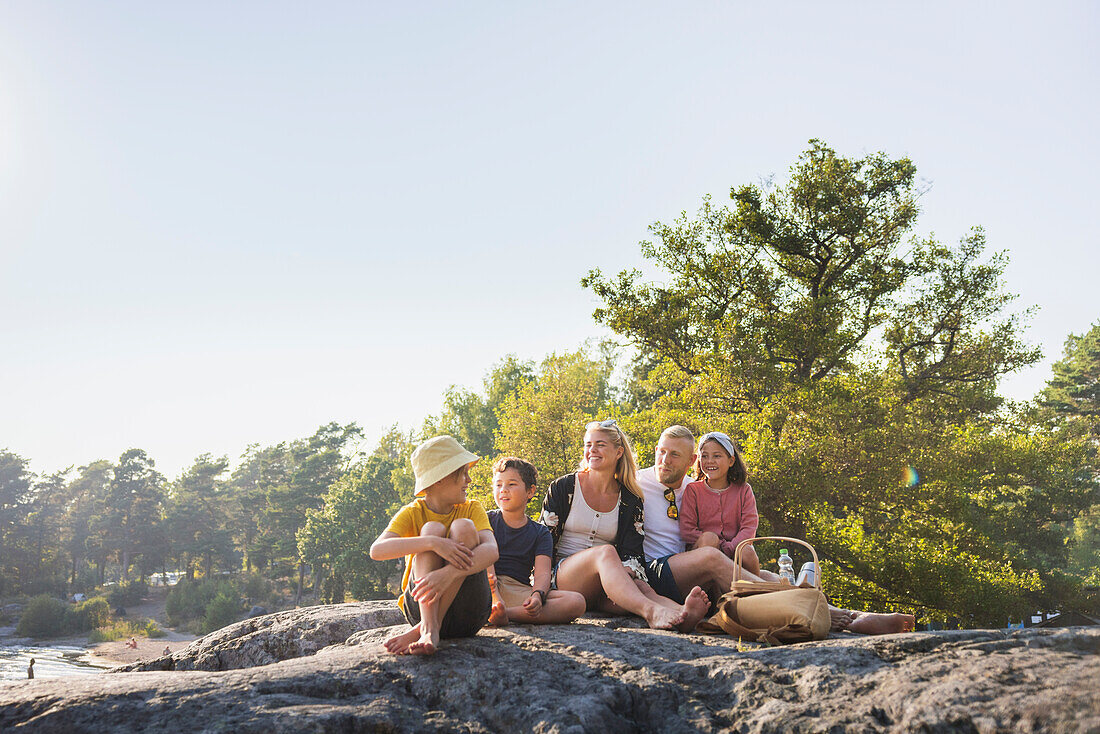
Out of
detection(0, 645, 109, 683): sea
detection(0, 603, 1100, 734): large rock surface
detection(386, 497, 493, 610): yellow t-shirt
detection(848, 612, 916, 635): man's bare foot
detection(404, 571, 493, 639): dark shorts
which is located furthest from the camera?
detection(0, 645, 109, 683): sea

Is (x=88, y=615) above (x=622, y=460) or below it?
below

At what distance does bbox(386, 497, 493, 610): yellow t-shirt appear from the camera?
3.58 metres

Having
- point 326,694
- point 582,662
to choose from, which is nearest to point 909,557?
point 582,662

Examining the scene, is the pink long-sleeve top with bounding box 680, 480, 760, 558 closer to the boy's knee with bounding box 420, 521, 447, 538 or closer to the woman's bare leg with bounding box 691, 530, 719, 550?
the woman's bare leg with bounding box 691, 530, 719, 550

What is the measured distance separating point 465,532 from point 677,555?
1.87m

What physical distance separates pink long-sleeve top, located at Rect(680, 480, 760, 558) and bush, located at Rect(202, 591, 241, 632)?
41023 millimetres

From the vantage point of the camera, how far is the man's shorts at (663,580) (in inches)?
183

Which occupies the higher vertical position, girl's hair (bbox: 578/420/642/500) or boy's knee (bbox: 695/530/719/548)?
girl's hair (bbox: 578/420/642/500)

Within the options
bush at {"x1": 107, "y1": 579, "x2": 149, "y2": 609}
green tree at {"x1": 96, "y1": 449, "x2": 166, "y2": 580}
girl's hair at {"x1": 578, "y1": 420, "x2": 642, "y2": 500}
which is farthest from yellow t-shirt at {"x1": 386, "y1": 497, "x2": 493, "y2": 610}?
green tree at {"x1": 96, "y1": 449, "x2": 166, "y2": 580}

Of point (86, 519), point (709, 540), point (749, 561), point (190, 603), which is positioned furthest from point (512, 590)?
Result: point (86, 519)

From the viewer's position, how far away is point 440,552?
3230mm

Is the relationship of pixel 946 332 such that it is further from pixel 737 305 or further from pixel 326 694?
pixel 326 694

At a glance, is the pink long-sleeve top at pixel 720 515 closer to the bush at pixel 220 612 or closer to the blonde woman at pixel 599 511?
the blonde woman at pixel 599 511

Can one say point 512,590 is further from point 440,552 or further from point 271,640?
point 271,640
